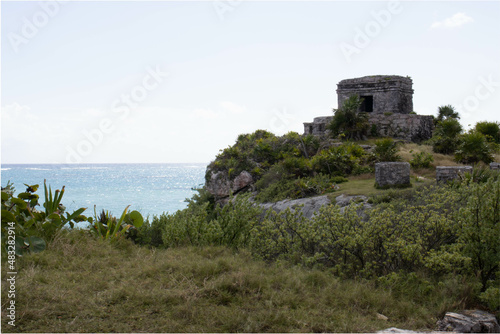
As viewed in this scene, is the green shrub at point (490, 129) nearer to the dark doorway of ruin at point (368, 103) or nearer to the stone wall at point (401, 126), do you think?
the stone wall at point (401, 126)

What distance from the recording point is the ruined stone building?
21.4 metres

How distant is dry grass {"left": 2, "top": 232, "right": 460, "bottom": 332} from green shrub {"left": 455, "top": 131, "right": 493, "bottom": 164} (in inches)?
525

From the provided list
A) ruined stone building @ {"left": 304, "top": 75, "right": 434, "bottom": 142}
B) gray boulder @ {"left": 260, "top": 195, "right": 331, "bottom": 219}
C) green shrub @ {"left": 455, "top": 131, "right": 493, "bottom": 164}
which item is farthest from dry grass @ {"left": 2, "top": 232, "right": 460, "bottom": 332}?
ruined stone building @ {"left": 304, "top": 75, "right": 434, "bottom": 142}

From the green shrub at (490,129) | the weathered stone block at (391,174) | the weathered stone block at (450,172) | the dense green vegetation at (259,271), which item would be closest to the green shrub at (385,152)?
the weathered stone block at (391,174)

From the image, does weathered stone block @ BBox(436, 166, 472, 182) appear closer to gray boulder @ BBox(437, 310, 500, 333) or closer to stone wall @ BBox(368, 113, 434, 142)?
gray boulder @ BBox(437, 310, 500, 333)

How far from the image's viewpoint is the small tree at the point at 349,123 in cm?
2095

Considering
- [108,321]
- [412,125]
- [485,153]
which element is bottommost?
[108,321]

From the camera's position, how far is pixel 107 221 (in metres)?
9.21

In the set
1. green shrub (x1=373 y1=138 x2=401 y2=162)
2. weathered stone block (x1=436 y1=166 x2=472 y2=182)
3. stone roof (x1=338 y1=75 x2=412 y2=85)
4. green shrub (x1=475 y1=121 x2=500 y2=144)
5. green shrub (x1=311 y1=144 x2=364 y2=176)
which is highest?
stone roof (x1=338 y1=75 x2=412 y2=85)

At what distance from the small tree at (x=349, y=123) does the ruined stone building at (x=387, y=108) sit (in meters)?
0.84

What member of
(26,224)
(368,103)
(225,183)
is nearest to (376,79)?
(368,103)

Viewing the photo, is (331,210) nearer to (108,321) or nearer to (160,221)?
(108,321)

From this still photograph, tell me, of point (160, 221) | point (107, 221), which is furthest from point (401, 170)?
point (107, 221)

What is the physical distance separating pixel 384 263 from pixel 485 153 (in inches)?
522
